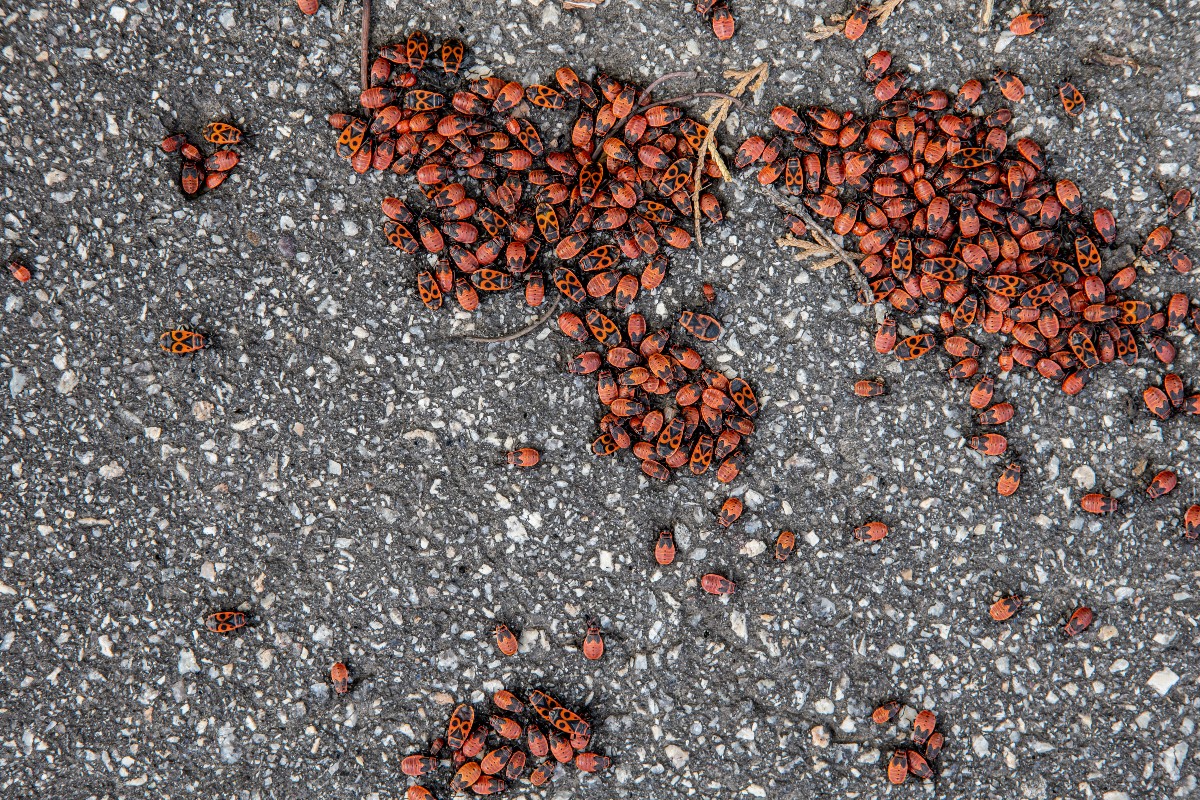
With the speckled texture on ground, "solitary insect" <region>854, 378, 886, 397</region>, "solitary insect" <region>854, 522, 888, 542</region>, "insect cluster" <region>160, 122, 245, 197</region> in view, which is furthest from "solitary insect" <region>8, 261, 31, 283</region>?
"solitary insect" <region>854, 522, 888, 542</region>

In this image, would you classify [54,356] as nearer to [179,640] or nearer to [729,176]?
[179,640]

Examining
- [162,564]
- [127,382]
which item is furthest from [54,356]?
[162,564]

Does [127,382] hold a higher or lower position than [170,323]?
lower

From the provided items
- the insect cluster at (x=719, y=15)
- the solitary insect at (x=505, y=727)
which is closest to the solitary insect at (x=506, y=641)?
the solitary insect at (x=505, y=727)

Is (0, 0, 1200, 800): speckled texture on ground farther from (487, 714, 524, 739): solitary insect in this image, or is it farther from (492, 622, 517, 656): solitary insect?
(487, 714, 524, 739): solitary insect

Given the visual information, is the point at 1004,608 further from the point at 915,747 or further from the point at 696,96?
the point at 696,96
